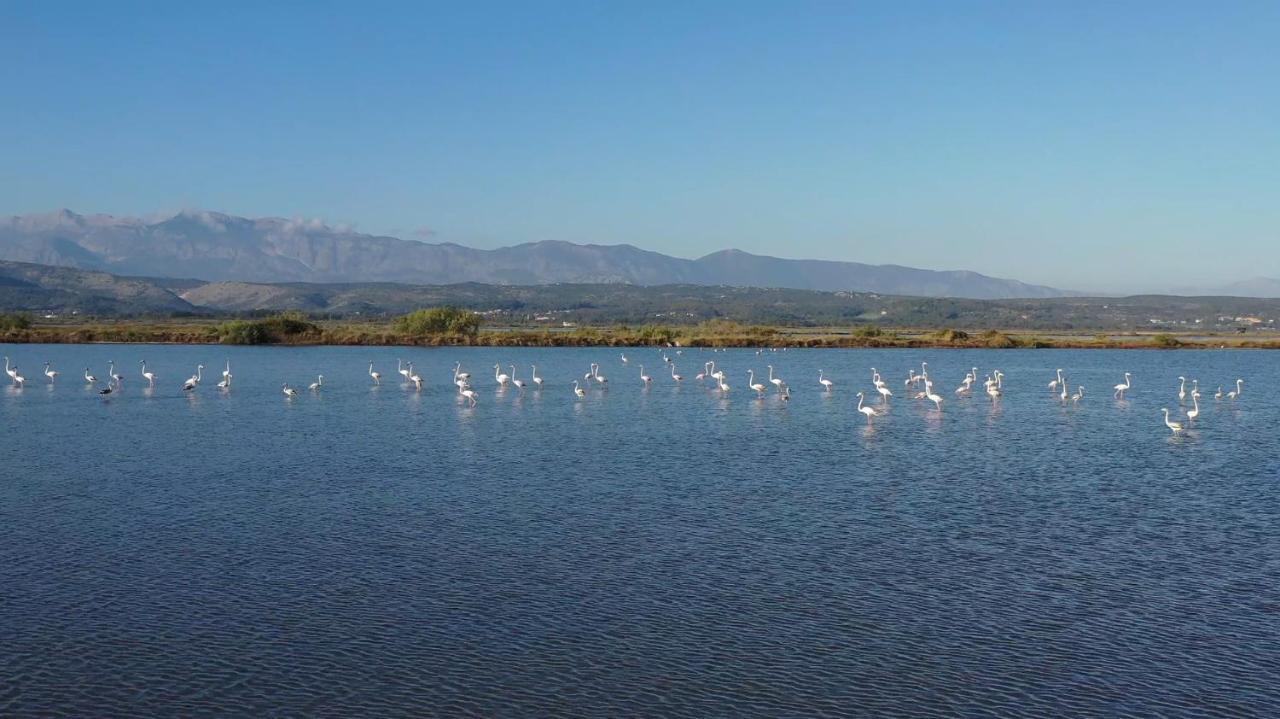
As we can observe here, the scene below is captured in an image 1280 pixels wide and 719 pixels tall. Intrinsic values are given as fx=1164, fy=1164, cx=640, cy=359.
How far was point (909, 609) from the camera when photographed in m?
14.9

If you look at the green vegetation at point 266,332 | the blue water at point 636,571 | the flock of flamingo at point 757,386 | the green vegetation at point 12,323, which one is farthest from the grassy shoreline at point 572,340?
the blue water at point 636,571

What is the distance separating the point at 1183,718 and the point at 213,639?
34.6 ft

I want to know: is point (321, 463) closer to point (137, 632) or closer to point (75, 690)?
point (137, 632)

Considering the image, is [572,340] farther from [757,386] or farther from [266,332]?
[757,386]

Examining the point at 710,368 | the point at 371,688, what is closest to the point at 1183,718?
the point at 371,688

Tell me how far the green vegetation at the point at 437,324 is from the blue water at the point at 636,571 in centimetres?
6184

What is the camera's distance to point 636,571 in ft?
54.5

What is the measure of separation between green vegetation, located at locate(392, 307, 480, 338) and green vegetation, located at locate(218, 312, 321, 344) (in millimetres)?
7507

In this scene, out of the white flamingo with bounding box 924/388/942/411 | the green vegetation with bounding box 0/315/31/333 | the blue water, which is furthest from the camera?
the green vegetation with bounding box 0/315/31/333

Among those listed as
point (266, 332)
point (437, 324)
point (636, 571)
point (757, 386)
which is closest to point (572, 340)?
point (437, 324)

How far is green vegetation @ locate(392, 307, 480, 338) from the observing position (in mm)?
96500

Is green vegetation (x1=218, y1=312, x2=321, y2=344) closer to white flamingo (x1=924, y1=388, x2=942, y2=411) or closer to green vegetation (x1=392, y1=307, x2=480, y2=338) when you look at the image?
green vegetation (x1=392, y1=307, x2=480, y2=338)

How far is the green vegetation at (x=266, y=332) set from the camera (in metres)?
A: 91.9

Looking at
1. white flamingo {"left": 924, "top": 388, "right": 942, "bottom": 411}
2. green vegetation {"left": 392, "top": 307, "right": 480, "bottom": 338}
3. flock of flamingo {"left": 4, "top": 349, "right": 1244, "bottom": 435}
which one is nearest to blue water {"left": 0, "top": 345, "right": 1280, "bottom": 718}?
white flamingo {"left": 924, "top": 388, "right": 942, "bottom": 411}
